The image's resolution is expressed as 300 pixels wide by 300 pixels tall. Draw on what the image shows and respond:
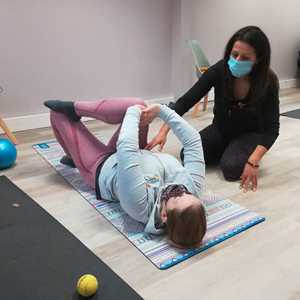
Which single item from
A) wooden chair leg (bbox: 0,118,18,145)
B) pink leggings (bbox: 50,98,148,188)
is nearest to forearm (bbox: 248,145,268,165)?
pink leggings (bbox: 50,98,148,188)

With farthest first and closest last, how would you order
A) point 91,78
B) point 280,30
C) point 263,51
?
1. point 280,30
2. point 91,78
3. point 263,51

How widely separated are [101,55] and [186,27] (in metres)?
0.99

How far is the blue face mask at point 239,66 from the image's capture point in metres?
1.98

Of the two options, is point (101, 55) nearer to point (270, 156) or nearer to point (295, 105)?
point (270, 156)

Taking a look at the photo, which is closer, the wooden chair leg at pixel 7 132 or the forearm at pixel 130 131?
the forearm at pixel 130 131

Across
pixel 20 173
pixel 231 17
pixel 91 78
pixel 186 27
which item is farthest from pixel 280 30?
pixel 20 173

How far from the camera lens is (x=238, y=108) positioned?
2.21 m

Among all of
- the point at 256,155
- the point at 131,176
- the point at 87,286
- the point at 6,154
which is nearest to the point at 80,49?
the point at 6,154

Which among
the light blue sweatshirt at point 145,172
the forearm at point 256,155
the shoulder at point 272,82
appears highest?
the shoulder at point 272,82

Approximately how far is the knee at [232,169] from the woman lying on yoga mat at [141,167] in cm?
48

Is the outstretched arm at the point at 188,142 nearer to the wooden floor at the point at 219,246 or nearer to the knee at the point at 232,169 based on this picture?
the wooden floor at the point at 219,246

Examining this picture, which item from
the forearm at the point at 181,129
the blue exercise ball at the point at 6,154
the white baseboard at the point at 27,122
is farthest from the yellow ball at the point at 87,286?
the white baseboard at the point at 27,122

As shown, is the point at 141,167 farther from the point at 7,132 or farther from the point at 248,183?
the point at 7,132

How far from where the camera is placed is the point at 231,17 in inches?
168
